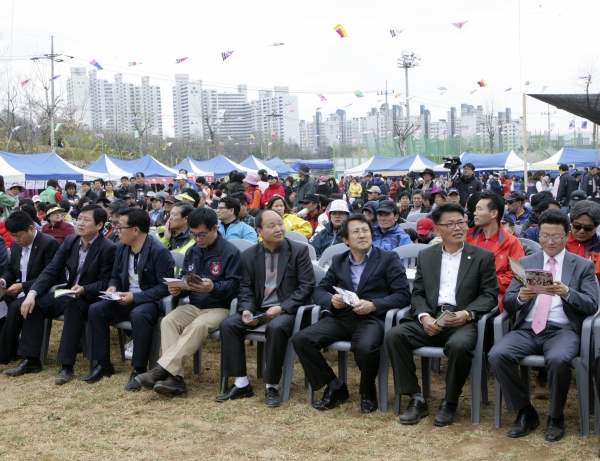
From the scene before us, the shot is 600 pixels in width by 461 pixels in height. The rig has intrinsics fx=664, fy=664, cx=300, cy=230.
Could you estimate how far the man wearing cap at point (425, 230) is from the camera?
6.99 m

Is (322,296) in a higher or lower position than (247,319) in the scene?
higher

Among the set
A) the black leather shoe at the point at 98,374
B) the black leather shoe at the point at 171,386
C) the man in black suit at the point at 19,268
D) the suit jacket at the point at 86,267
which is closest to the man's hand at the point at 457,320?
the black leather shoe at the point at 171,386

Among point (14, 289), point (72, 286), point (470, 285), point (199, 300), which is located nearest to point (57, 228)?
point (14, 289)

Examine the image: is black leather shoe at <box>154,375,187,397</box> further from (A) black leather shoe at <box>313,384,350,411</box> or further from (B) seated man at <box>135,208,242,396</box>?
(A) black leather shoe at <box>313,384,350,411</box>

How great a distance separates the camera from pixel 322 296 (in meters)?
4.83

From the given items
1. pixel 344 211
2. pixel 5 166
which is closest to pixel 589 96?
pixel 344 211

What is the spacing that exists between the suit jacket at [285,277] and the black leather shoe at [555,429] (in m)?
A: 1.92

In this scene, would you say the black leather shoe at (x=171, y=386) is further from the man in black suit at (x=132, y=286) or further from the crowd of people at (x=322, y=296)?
the man in black suit at (x=132, y=286)

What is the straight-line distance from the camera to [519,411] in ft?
13.2

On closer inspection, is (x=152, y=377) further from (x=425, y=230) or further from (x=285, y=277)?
(x=425, y=230)

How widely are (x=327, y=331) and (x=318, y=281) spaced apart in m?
0.74

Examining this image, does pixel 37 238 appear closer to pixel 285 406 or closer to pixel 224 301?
pixel 224 301

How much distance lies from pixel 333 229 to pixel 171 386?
296 centimetres

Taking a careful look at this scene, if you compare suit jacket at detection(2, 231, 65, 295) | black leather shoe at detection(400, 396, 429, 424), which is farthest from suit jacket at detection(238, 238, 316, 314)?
suit jacket at detection(2, 231, 65, 295)
